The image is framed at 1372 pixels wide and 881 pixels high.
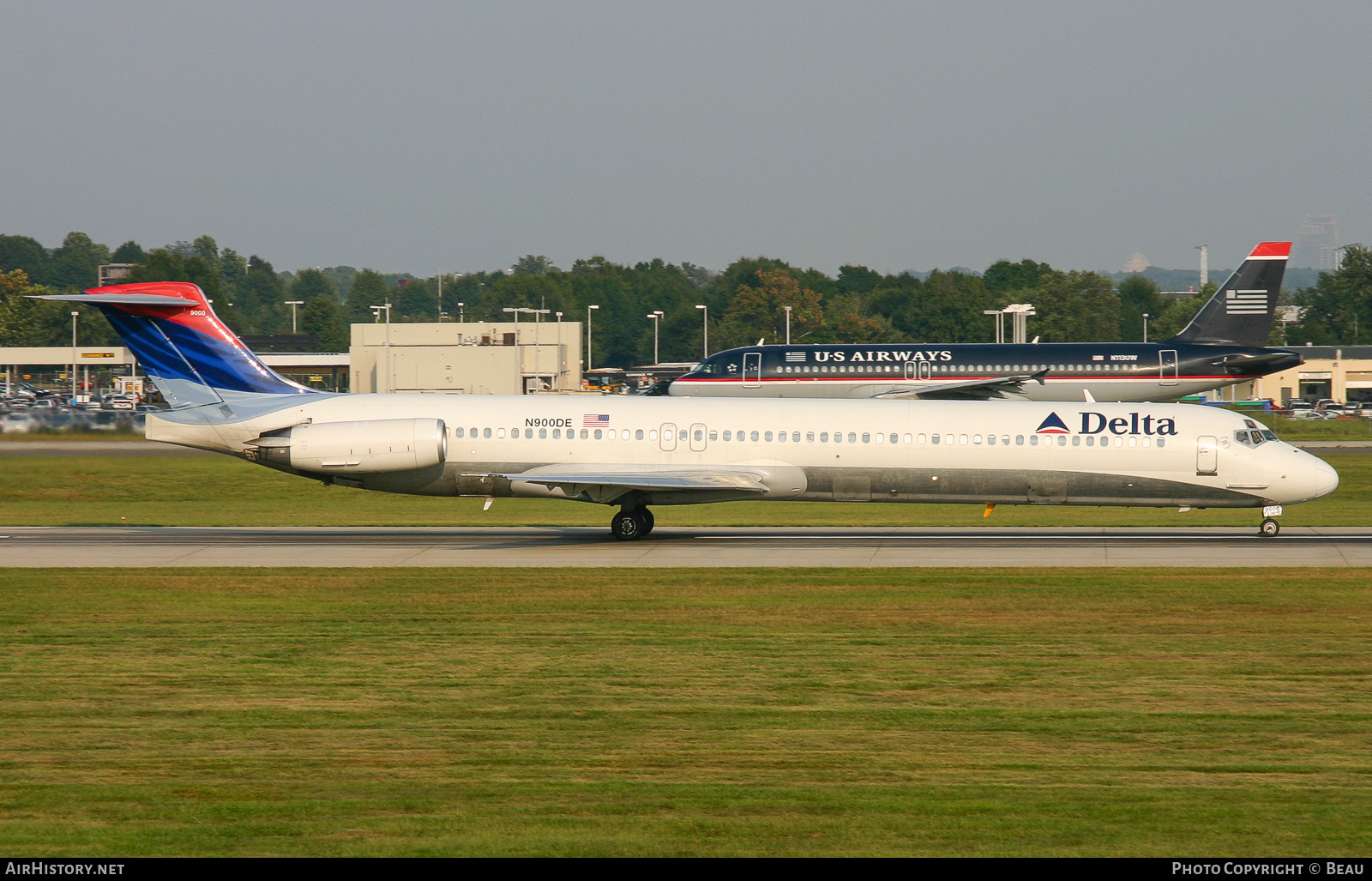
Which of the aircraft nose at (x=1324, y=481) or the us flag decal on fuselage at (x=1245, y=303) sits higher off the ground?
the us flag decal on fuselage at (x=1245, y=303)

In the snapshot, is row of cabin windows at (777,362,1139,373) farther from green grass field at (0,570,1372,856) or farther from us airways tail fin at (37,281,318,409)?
us airways tail fin at (37,281,318,409)

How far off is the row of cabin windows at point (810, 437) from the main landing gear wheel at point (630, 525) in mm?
1725

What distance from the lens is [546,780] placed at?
10656mm

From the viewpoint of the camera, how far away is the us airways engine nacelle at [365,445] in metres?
26.4

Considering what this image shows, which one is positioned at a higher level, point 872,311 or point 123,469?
point 872,311

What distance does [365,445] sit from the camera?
86.8 feet

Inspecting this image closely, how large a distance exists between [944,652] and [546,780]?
22.8 feet

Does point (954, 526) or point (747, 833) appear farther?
point (954, 526)

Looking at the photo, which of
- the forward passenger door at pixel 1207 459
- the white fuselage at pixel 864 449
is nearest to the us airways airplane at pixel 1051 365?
the white fuselage at pixel 864 449

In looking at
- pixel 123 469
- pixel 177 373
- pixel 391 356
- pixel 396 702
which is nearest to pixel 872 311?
pixel 391 356

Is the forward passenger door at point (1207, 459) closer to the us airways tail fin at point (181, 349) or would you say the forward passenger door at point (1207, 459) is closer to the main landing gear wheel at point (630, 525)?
the main landing gear wheel at point (630, 525)

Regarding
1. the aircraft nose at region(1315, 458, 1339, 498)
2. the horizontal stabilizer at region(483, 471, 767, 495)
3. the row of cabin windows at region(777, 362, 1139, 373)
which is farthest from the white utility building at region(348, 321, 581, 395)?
the aircraft nose at region(1315, 458, 1339, 498)

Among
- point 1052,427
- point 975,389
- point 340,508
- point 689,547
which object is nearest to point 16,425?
Answer: point 340,508

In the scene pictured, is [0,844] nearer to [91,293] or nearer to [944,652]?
[944,652]
